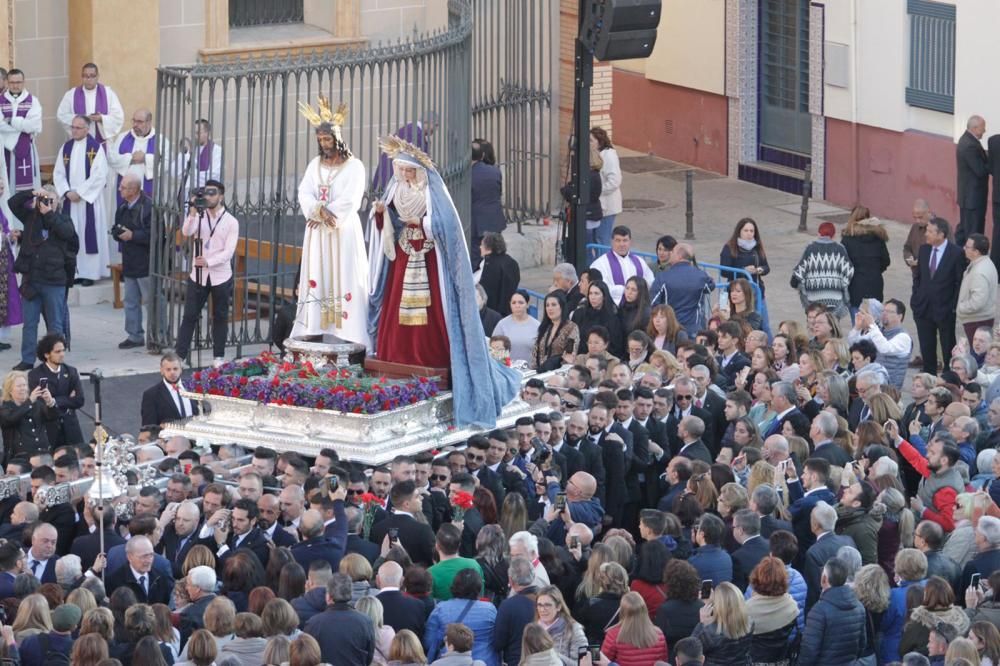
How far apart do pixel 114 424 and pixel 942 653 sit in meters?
8.95

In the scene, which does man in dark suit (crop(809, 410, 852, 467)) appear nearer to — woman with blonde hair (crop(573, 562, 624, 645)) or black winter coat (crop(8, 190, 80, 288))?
woman with blonde hair (crop(573, 562, 624, 645))

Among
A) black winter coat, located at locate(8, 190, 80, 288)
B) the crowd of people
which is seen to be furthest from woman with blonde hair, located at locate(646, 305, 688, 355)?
black winter coat, located at locate(8, 190, 80, 288)

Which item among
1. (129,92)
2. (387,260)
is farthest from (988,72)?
(387,260)

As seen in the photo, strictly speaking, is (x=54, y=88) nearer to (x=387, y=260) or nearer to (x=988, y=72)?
(x=387, y=260)

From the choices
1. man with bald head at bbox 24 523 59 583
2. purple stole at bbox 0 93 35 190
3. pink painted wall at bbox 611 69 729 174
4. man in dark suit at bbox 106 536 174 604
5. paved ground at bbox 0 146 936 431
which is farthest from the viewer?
pink painted wall at bbox 611 69 729 174

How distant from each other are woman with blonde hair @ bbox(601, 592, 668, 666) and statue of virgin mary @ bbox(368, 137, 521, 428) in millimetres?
4525

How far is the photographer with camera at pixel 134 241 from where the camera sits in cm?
2136

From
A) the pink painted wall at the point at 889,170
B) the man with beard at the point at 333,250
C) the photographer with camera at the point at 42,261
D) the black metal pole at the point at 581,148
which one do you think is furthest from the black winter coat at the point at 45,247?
the pink painted wall at the point at 889,170

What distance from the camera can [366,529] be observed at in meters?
14.5

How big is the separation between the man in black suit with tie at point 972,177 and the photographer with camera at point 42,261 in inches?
380

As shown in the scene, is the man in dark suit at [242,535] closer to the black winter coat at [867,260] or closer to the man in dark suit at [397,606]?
the man in dark suit at [397,606]

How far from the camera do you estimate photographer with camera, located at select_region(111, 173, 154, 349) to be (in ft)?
70.1

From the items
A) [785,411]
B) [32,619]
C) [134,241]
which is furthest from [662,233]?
[32,619]

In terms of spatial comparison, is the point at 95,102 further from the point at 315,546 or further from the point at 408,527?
the point at 315,546
